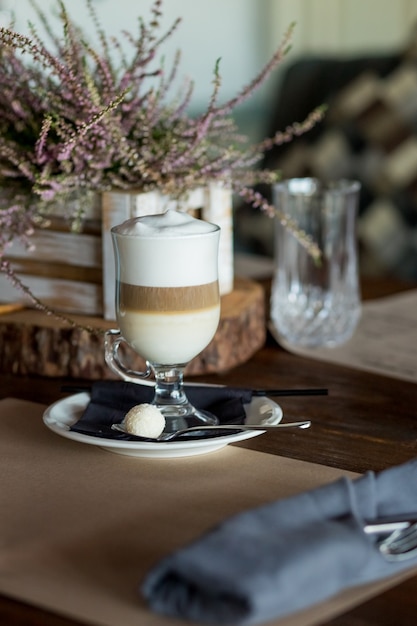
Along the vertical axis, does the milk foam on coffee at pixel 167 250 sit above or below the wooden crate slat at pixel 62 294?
above

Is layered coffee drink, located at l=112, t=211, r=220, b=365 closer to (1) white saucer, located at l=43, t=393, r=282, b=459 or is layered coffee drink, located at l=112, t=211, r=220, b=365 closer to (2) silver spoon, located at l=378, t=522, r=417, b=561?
(1) white saucer, located at l=43, t=393, r=282, b=459

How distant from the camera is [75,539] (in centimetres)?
69

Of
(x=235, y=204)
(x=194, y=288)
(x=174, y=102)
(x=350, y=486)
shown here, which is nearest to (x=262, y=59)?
(x=235, y=204)

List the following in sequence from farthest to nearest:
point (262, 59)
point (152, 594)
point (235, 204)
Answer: point (262, 59) < point (235, 204) < point (152, 594)

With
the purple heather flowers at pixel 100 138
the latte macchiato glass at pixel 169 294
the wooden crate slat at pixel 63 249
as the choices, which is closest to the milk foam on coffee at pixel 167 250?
the latte macchiato glass at pixel 169 294

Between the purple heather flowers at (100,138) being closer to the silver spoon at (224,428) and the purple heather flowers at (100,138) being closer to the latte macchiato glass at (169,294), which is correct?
the latte macchiato glass at (169,294)

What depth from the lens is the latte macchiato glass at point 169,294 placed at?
864 millimetres

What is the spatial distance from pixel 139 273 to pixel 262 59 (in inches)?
83.6

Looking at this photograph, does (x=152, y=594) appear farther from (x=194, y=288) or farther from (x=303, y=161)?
(x=303, y=161)

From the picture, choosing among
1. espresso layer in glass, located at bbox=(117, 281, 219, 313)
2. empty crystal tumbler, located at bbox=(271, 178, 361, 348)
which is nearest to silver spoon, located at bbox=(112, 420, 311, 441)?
espresso layer in glass, located at bbox=(117, 281, 219, 313)

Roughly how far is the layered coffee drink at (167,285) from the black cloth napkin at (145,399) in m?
0.05

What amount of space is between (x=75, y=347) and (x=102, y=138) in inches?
9.3

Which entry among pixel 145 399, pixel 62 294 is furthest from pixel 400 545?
pixel 62 294

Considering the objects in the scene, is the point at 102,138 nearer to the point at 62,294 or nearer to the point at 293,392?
the point at 62,294
